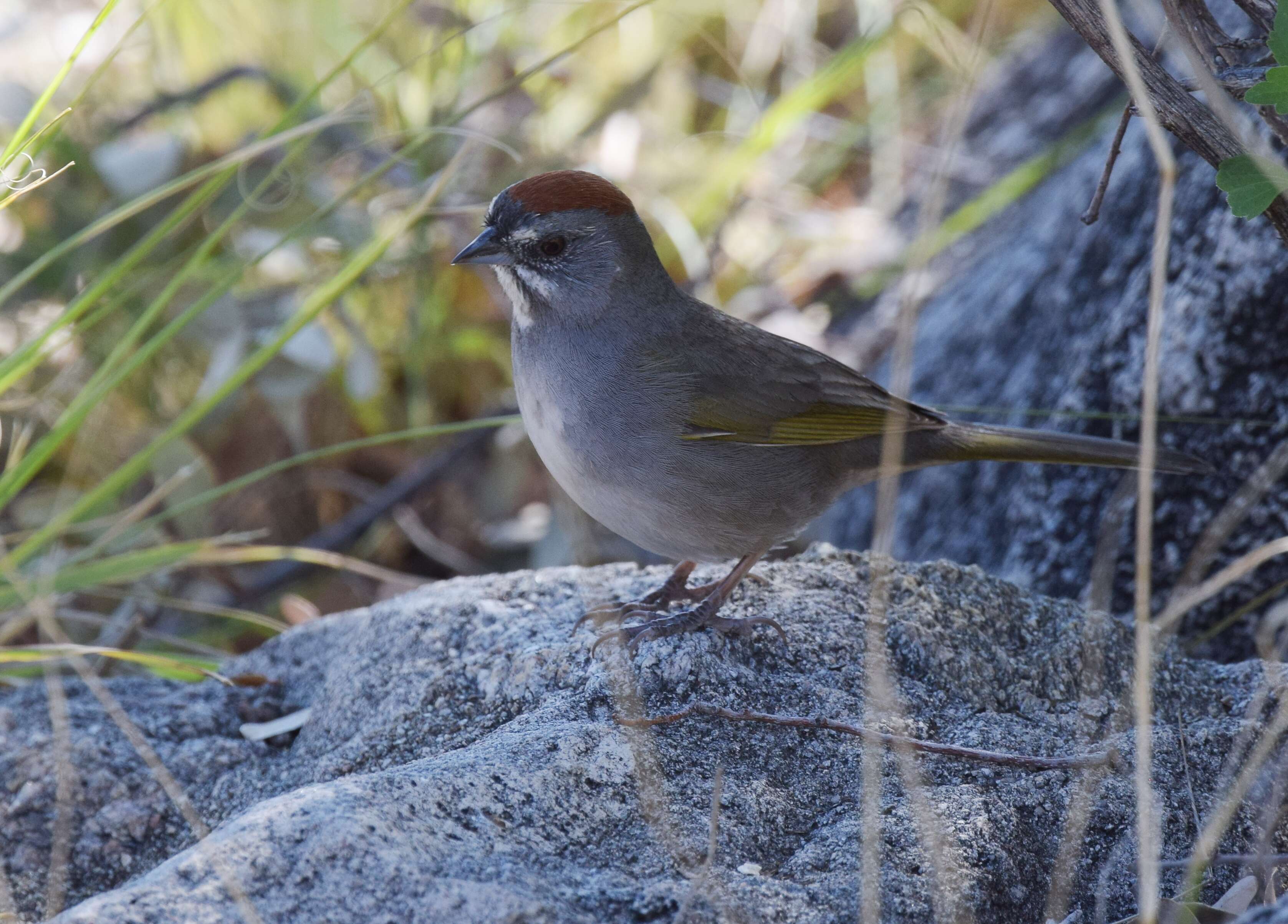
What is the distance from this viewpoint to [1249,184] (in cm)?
213

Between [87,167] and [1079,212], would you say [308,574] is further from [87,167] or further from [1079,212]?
[1079,212]

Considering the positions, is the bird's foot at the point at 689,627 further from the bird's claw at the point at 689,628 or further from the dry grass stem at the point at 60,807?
the dry grass stem at the point at 60,807

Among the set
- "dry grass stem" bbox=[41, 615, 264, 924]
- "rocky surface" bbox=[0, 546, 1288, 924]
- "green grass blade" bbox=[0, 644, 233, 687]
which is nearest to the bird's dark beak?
"rocky surface" bbox=[0, 546, 1288, 924]

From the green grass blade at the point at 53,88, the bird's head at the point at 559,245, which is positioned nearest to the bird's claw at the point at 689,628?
the bird's head at the point at 559,245

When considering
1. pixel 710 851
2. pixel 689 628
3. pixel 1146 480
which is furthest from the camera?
pixel 689 628

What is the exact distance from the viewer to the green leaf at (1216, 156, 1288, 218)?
208 centimetres

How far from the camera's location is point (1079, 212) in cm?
421

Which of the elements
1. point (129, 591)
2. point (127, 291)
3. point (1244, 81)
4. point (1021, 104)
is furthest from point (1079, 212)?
point (129, 591)

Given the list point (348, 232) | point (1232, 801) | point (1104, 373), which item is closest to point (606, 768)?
point (1232, 801)

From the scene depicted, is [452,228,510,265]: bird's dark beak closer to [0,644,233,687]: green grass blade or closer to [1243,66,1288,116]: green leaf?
[0,644,233,687]: green grass blade

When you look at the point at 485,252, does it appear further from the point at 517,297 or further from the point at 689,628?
the point at 689,628

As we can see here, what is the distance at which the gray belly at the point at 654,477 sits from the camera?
2.89m

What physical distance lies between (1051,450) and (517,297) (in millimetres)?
1464

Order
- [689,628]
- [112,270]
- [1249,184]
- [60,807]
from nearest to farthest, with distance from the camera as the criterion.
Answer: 1. [1249,184]
2. [60,807]
3. [689,628]
4. [112,270]
